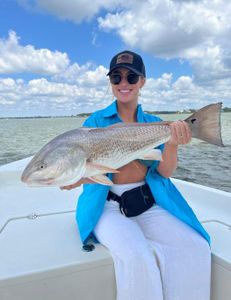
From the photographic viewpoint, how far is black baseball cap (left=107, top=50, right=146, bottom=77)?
295 centimetres

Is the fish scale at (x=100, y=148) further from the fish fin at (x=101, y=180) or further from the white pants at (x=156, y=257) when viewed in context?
the white pants at (x=156, y=257)

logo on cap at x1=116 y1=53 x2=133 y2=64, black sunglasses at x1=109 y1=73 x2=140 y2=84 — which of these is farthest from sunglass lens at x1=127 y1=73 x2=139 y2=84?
logo on cap at x1=116 y1=53 x2=133 y2=64

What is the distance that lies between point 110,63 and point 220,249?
6.38 ft

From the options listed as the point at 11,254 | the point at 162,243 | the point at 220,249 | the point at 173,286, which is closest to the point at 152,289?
the point at 173,286

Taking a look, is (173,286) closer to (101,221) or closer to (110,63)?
(101,221)

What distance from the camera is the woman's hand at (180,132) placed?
266cm

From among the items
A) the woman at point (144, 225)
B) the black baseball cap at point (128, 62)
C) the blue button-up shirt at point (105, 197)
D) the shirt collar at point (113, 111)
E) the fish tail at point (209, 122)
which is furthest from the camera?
the shirt collar at point (113, 111)

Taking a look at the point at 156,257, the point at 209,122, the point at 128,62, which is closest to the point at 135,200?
the point at 156,257

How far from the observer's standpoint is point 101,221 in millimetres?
2701

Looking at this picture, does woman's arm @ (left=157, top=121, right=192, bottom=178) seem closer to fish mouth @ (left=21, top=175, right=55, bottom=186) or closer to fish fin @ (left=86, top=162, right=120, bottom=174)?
fish fin @ (left=86, top=162, right=120, bottom=174)

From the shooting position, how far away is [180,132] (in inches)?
105

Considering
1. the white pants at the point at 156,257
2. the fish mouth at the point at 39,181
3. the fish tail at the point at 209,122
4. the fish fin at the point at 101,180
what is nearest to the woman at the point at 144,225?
the white pants at the point at 156,257

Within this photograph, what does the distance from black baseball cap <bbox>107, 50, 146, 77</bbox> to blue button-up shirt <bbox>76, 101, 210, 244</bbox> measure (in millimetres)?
431

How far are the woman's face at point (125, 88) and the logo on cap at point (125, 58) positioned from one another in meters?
0.08
